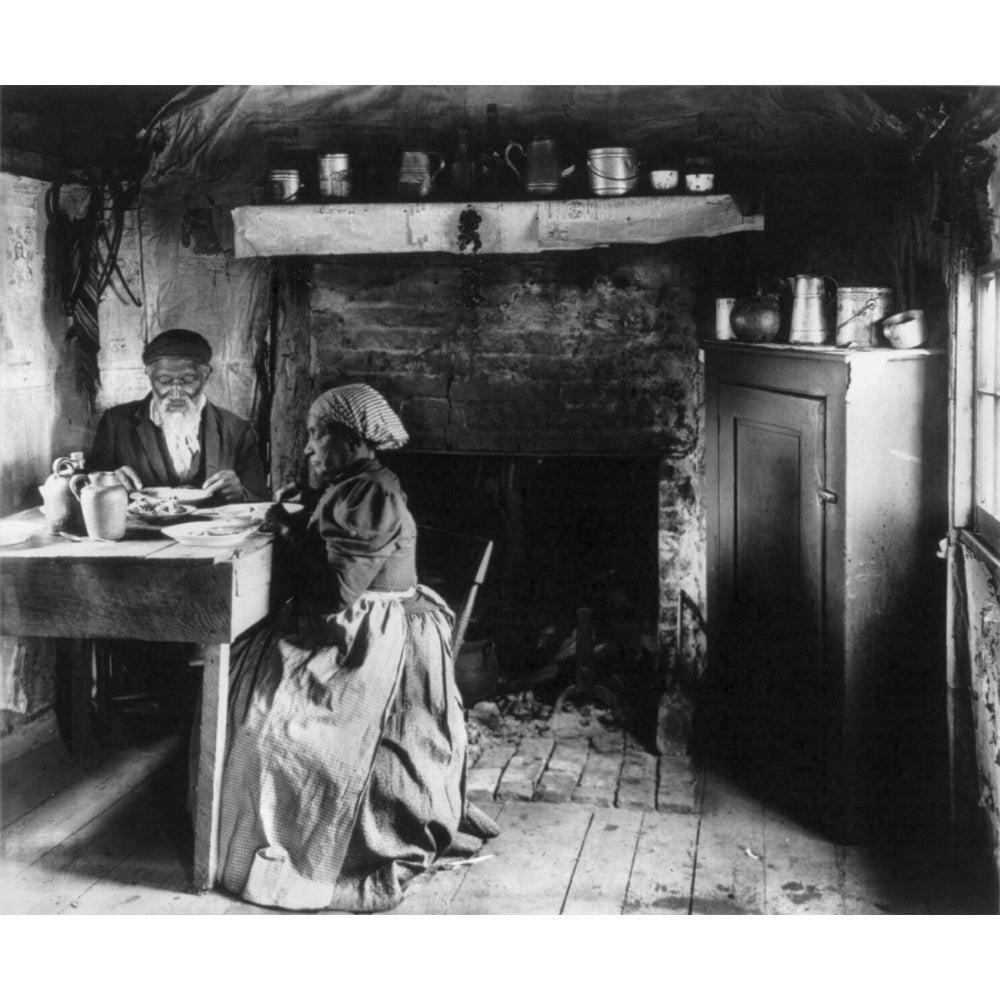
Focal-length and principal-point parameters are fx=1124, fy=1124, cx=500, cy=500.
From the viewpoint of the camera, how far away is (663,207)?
3.63m

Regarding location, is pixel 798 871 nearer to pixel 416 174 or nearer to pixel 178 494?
pixel 178 494

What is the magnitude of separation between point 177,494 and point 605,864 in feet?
5.97

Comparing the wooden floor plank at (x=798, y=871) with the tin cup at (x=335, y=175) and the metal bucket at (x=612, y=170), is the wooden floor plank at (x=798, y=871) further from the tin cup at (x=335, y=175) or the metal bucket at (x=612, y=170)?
the tin cup at (x=335, y=175)

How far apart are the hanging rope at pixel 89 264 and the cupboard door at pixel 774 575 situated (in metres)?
2.10

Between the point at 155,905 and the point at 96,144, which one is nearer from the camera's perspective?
the point at 155,905

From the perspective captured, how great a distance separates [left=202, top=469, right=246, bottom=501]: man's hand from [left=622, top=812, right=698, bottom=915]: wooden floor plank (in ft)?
5.70

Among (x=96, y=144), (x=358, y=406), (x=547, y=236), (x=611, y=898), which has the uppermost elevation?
(x=96, y=144)

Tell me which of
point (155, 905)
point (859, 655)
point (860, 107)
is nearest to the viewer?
point (155, 905)

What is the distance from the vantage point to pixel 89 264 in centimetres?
370

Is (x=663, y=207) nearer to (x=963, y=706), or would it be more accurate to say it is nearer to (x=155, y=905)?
(x=963, y=706)

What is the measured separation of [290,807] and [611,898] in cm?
90

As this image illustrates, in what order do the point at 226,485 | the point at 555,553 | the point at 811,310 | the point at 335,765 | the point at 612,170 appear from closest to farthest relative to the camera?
1. the point at 335,765
2. the point at 811,310
3. the point at 612,170
4. the point at 226,485
5. the point at 555,553

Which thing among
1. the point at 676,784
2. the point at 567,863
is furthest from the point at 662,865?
the point at 676,784

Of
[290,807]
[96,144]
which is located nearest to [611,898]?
[290,807]
